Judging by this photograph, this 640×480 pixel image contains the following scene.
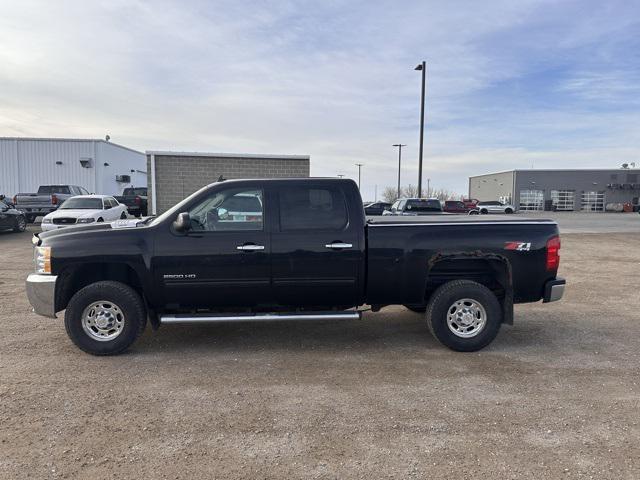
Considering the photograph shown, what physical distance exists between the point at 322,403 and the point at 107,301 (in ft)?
8.51

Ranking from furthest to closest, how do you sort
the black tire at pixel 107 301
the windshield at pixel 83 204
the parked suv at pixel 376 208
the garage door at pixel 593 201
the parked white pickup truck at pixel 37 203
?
the garage door at pixel 593 201 → the parked suv at pixel 376 208 → the parked white pickup truck at pixel 37 203 → the windshield at pixel 83 204 → the black tire at pixel 107 301

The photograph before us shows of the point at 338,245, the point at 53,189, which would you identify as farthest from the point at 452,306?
the point at 53,189

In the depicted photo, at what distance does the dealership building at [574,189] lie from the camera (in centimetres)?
6159

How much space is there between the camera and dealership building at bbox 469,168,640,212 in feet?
202

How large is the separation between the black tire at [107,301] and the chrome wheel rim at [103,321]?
0.12 feet

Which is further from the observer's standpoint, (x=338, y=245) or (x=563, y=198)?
(x=563, y=198)

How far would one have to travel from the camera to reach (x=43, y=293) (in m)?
5.08

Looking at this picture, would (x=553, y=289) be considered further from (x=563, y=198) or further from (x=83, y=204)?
(x=563, y=198)

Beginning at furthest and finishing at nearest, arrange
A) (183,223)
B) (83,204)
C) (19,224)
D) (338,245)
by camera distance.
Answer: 1. (19,224)
2. (83,204)
3. (338,245)
4. (183,223)

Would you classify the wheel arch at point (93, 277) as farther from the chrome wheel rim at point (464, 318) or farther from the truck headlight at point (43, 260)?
the chrome wheel rim at point (464, 318)

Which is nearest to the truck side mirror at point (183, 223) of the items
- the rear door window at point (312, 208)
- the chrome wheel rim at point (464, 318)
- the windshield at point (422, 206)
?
the rear door window at point (312, 208)

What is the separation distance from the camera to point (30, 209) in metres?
21.3

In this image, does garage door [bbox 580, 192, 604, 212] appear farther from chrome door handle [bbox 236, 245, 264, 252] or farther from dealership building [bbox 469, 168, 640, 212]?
chrome door handle [bbox 236, 245, 264, 252]

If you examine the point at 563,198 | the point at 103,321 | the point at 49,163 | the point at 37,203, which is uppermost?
the point at 49,163
